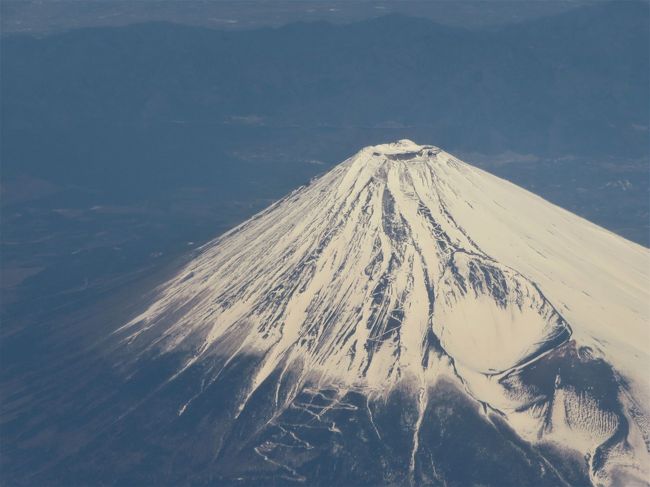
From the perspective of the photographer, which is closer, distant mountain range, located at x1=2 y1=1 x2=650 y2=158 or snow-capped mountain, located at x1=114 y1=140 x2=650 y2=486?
snow-capped mountain, located at x1=114 y1=140 x2=650 y2=486

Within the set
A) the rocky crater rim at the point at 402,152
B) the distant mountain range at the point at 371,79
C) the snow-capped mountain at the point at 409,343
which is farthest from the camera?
the distant mountain range at the point at 371,79

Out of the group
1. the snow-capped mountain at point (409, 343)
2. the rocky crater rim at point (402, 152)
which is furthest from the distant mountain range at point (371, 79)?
the snow-capped mountain at point (409, 343)

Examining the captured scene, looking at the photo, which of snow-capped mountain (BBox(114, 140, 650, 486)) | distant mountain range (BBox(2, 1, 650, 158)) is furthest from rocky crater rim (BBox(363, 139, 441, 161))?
distant mountain range (BBox(2, 1, 650, 158))

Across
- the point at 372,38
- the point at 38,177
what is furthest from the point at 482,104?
the point at 38,177

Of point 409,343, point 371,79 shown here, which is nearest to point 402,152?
point 409,343

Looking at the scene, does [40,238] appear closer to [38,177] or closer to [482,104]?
[38,177]

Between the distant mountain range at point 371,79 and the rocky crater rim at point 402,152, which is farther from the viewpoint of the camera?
the distant mountain range at point 371,79

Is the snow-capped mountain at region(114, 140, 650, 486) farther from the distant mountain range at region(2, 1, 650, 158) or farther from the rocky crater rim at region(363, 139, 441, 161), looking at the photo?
the distant mountain range at region(2, 1, 650, 158)

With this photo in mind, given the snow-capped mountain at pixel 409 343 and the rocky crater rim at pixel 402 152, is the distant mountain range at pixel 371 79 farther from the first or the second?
the snow-capped mountain at pixel 409 343
